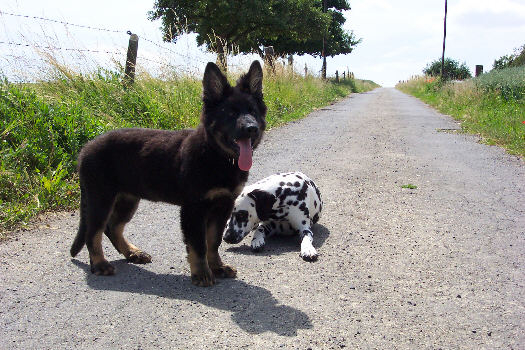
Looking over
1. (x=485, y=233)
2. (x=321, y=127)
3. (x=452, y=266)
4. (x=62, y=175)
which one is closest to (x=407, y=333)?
(x=452, y=266)

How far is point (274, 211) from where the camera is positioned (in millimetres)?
5035

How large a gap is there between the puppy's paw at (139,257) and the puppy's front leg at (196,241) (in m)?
0.68

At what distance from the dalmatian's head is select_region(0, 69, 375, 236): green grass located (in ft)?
7.69

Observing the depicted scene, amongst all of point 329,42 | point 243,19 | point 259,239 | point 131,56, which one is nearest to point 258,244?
point 259,239

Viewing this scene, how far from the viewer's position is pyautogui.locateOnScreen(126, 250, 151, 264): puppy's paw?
14.6ft

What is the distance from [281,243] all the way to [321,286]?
1.16 meters

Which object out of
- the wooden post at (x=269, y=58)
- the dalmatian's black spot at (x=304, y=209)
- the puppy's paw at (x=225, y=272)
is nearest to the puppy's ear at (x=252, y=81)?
the dalmatian's black spot at (x=304, y=209)

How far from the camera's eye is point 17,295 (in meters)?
3.75

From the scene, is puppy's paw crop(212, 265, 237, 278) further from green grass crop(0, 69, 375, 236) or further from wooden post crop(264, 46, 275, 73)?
wooden post crop(264, 46, 275, 73)

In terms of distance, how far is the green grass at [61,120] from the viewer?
5.90 metres

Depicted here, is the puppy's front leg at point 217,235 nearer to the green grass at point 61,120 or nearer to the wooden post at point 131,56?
the green grass at point 61,120

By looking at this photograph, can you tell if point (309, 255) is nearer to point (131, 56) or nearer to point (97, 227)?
point (97, 227)

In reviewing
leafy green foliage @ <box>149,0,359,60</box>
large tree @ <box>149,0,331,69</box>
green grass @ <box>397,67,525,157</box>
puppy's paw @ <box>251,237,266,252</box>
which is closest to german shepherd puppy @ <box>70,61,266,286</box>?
puppy's paw @ <box>251,237,266,252</box>

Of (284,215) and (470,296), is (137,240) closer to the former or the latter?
(284,215)
